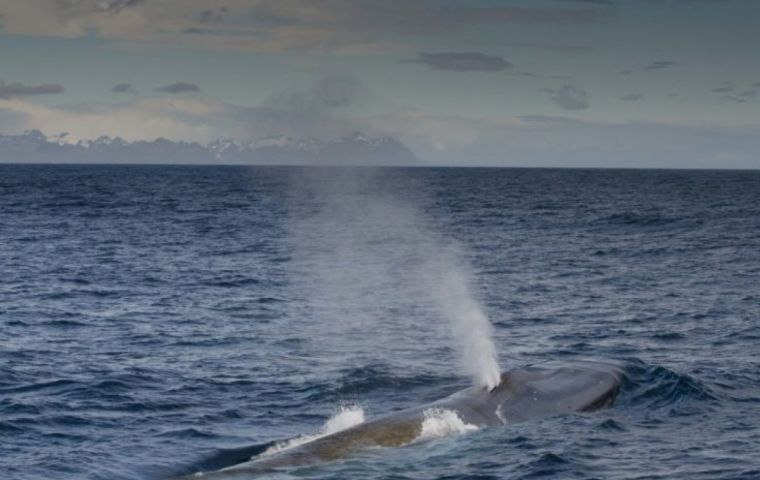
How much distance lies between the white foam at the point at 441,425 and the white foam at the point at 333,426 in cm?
236

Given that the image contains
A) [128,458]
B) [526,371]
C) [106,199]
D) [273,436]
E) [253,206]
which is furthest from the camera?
[106,199]

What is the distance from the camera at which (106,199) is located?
180m

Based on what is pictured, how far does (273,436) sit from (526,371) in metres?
9.79

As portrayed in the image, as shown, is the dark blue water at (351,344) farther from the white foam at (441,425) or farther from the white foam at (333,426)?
the white foam at (333,426)

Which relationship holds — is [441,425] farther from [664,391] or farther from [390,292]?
[390,292]

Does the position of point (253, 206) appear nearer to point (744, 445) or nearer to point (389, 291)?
point (389, 291)

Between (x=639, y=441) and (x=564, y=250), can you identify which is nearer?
(x=639, y=441)

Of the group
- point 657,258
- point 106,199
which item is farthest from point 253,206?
point 657,258

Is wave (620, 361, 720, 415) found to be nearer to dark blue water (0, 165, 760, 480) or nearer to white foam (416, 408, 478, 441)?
dark blue water (0, 165, 760, 480)

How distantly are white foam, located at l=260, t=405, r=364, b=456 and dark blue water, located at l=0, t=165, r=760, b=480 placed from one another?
2.63ft

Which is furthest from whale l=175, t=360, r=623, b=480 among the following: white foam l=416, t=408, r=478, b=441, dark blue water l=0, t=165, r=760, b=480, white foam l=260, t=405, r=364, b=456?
dark blue water l=0, t=165, r=760, b=480

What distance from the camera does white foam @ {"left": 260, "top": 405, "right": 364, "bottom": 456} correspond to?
102 ft

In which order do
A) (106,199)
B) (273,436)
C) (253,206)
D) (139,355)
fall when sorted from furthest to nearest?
(106,199) < (253,206) < (139,355) < (273,436)

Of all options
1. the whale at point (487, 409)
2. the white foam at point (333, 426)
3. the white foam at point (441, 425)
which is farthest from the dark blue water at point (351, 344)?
the white foam at point (333, 426)
